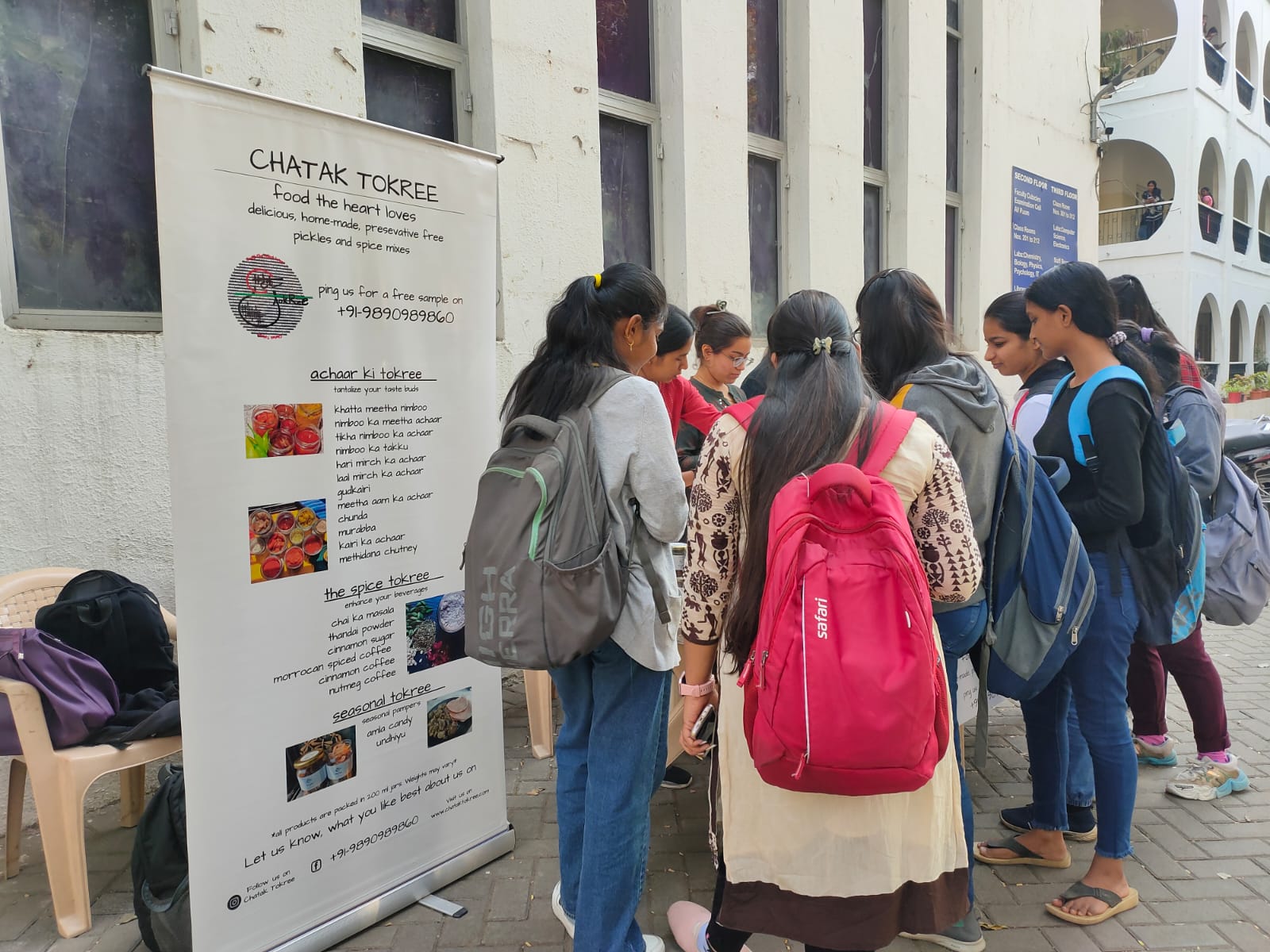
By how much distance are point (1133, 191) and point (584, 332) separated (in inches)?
858

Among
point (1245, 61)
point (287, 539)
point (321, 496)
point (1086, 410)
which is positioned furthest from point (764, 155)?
point (1245, 61)

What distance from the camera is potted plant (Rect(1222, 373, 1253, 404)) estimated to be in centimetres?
1614

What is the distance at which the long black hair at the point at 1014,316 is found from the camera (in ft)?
9.29

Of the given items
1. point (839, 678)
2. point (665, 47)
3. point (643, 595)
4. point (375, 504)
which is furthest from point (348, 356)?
point (665, 47)

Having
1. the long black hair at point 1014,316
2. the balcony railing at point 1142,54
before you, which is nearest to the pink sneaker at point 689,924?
the long black hair at point 1014,316

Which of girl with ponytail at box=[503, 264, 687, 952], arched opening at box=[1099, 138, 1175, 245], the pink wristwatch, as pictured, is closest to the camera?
the pink wristwatch

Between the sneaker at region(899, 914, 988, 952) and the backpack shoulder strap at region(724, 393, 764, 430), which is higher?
the backpack shoulder strap at region(724, 393, 764, 430)

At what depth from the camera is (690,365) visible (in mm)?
5539

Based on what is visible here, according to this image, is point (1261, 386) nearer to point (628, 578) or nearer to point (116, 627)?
point (628, 578)

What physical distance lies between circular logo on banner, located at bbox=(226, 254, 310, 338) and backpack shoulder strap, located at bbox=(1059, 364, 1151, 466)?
82.8 inches

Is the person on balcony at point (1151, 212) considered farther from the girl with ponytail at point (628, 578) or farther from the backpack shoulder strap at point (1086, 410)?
the girl with ponytail at point (628, 578)

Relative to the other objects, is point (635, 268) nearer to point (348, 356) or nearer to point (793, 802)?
point (348, 356)

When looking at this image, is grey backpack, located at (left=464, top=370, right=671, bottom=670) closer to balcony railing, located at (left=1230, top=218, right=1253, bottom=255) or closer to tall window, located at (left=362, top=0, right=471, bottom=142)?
tall window, located at (left=362, top=0, right=471, bottom=142)

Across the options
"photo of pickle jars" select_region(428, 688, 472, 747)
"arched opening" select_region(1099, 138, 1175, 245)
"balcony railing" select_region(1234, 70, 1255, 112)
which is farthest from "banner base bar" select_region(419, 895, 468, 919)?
"balcony railing" select_region(1234, 70, 1255, 112)
